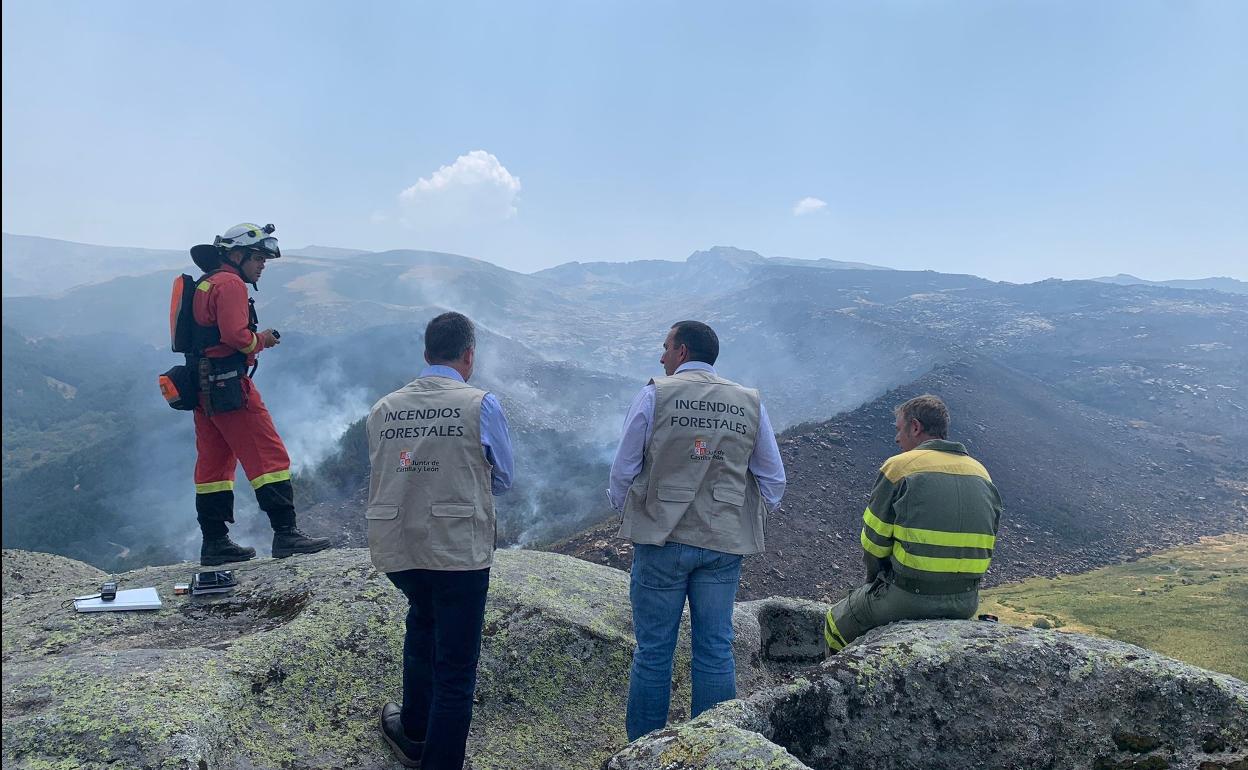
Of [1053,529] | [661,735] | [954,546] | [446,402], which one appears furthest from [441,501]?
[1053,529]

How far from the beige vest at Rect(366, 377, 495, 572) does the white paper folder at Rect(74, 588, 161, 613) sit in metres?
2.82

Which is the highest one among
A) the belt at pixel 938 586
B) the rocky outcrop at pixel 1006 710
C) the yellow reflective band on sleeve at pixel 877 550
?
the yellow reflective band on sleeve at pixel 877 550

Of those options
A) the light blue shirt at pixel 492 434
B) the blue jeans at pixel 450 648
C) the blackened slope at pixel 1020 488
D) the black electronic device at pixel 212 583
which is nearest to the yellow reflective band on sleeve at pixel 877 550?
the light blue shirt at pixel 492 434

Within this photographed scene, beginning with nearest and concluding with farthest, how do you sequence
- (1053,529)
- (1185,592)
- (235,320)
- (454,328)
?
(454,328), (235,320), (1185,592), (1053,529)

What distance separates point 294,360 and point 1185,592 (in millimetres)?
48543

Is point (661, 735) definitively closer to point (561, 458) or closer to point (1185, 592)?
point (1185, 592)

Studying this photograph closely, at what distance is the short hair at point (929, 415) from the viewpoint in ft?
14.4

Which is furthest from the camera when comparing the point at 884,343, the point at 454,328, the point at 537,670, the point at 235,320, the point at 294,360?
the point at 884,343

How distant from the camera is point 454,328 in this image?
4.01 metres

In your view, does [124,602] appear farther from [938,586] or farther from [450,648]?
[938,586]

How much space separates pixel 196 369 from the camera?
580 cm

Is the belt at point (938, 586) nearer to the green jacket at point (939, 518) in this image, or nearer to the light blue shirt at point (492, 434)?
the green jacket at point (939, 518)

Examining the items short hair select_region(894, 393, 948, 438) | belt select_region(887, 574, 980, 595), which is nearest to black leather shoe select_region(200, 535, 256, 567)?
belt select_region(887, 574, 980, 595)

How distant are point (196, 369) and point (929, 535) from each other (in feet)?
19.1
